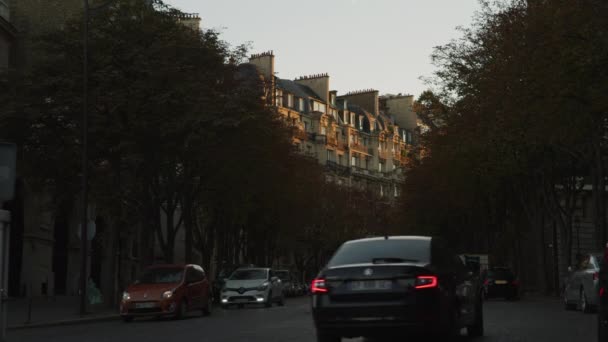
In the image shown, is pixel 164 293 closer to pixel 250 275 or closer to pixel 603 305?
pixel 250 275

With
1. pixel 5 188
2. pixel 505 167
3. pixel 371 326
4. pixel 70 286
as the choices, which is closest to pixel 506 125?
pixel 505 167

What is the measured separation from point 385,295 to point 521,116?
18759 millimetres

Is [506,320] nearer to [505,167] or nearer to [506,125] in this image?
[506,125]

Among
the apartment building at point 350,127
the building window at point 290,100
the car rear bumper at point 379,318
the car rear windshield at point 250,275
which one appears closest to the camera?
the car rear bumper at point 379,318

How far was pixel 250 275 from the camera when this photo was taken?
131 ft

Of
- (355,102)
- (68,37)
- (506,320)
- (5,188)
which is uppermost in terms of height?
(355,102)

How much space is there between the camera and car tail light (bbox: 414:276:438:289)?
1320 centimetres

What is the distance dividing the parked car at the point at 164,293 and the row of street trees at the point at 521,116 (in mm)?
10242

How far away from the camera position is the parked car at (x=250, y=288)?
38938mm

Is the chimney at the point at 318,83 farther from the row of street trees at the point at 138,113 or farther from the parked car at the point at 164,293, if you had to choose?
the parked car at the point at 164,293

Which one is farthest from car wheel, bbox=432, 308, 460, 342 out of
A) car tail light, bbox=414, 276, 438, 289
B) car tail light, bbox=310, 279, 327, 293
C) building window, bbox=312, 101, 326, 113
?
building window, bbox=312, 101, 326, 113

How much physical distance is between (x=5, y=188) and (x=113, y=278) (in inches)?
954

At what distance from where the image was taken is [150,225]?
121 feet

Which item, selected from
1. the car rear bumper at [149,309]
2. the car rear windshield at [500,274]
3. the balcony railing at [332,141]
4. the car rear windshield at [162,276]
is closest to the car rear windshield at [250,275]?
the car rear windshield at [162,276]
